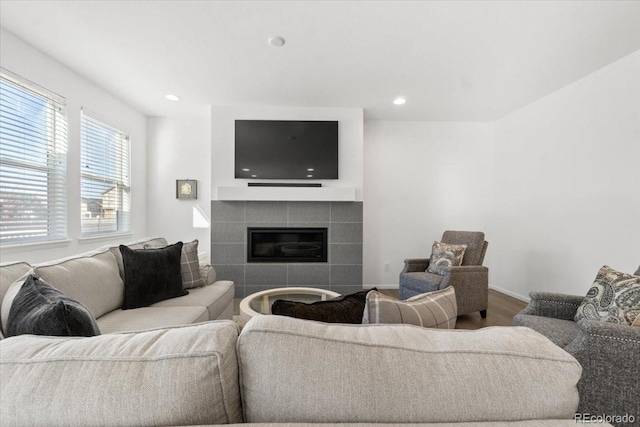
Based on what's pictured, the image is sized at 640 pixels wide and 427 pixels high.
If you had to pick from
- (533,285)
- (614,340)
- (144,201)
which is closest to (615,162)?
(533,285)

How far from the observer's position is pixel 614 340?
1.19 m

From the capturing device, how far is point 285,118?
12.1 ft

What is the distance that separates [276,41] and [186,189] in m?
2.74

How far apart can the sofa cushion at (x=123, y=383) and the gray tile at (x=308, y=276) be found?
3179mm

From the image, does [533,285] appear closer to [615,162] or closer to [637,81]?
[615,162]

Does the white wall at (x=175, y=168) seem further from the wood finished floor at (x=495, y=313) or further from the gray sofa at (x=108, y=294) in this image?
the gray sofa at (x=108, y=294)

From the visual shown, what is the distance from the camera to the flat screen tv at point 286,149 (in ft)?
12.0

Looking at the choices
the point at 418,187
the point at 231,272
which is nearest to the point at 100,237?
the point at 231,272

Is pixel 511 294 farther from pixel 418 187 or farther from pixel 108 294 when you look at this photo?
pixel 108 294

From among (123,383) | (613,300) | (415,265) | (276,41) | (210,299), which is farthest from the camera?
(415,265)

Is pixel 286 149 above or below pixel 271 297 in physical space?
above

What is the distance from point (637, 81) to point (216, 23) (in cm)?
362

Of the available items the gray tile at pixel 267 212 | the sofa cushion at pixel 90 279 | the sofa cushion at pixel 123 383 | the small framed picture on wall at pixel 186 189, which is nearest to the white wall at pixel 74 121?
the small framed picture on wall at pixel 186 189

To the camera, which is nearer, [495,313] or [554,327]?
[554,327]
